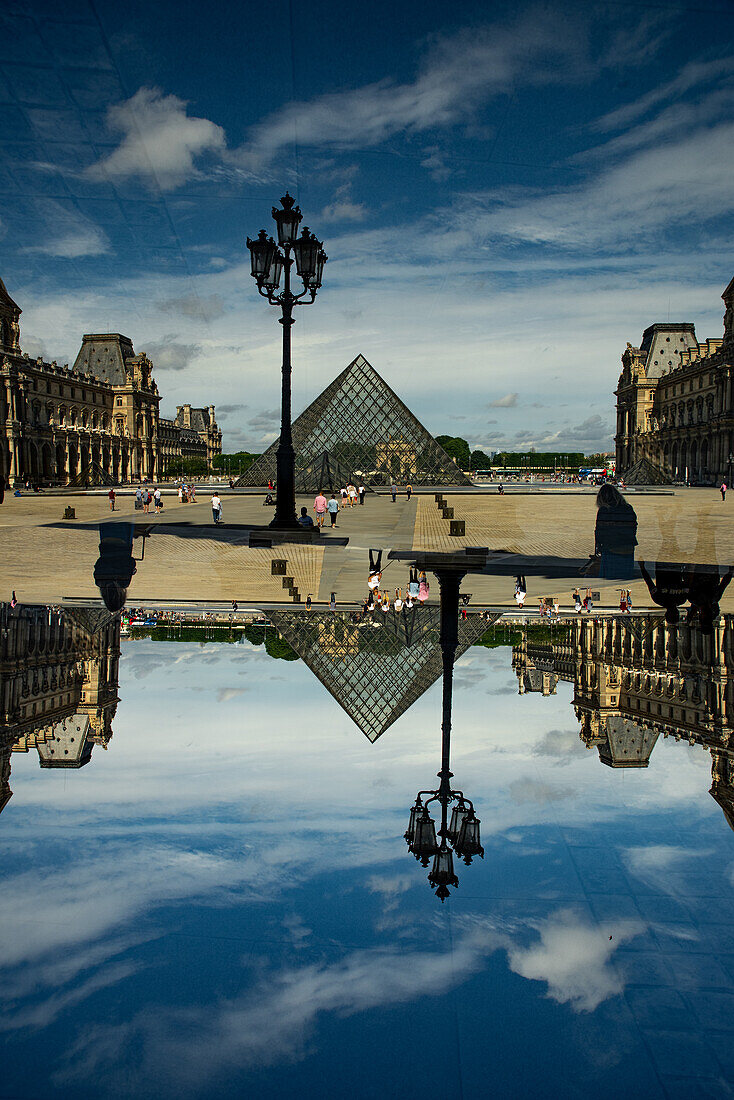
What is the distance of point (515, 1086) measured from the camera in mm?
1761

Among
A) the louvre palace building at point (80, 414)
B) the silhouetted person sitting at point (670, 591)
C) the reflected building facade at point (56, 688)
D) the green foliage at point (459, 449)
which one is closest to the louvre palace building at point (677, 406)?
the green foliage at point (459, 449)

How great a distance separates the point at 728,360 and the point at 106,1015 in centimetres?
6807

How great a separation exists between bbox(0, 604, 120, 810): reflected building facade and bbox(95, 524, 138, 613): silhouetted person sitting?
1.88 meters

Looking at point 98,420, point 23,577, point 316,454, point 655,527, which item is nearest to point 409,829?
point 23,577

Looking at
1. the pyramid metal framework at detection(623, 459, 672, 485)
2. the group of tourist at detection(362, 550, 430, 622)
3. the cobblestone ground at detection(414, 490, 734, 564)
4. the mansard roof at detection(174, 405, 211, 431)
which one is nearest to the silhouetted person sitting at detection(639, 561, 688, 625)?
the group of tourist at detection(362, 550, 430, 622)

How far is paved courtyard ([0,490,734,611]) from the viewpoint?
30.8 ft

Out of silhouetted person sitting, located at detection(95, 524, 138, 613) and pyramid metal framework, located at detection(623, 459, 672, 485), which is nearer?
silhouetted person sitting, located at detection(95, 524, 138, 613)

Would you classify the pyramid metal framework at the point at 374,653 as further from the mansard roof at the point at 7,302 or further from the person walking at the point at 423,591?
the mansard roof at the point at 7,302

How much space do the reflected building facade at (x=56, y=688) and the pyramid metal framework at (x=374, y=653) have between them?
1.38m

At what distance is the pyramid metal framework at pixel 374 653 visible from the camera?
4500 mm

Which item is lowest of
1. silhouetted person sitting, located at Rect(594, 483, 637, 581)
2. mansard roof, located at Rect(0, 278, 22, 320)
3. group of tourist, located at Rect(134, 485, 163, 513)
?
silhouetted person sitting, located at Rect(594, 483, 637, 581)

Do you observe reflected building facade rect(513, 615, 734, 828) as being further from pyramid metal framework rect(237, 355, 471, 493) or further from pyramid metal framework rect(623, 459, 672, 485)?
pyramid metal framework rect(623, 459, 672, 485)

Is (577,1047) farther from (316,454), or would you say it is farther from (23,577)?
(316,454)

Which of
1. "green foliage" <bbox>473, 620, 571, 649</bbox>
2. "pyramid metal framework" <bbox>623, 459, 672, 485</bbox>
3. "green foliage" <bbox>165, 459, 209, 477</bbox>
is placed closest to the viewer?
"green foliage" <bbox>473, 620, 571, 649</bbox>
